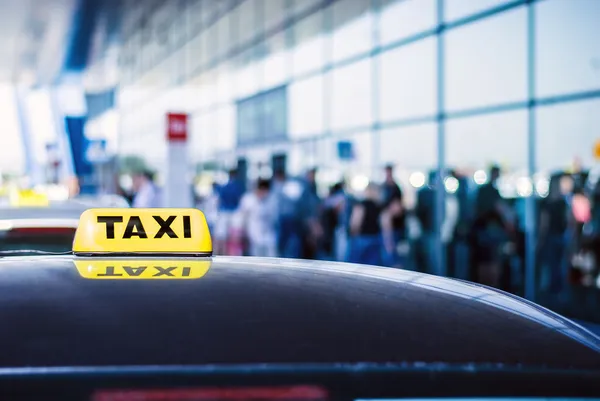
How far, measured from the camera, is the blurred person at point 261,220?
1484 cm

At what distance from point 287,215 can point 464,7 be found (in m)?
4.99

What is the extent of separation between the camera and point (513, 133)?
13.0 m

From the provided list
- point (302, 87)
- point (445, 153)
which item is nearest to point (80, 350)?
point (445, 153)

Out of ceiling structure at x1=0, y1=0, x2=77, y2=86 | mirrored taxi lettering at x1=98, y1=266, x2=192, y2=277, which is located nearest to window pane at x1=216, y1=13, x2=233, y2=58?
ceiling structure at x1=0, y1=0, x2=77, y2=86

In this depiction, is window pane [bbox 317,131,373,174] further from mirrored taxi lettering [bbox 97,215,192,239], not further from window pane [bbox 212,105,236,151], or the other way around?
mirrored taxi lettering [bbox 97,215,192,239]

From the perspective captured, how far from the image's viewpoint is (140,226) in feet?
8.36

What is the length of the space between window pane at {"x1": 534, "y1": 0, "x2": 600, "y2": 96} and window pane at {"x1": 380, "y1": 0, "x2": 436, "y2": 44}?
9.37 feet

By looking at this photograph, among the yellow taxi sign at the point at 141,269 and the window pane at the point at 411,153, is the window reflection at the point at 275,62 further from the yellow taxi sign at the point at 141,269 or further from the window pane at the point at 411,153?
the yellow taxi sign at the point at 141,269

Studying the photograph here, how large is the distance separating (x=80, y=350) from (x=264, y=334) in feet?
0.93

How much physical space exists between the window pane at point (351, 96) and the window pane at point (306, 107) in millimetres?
611

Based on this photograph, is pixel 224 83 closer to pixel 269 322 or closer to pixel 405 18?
pixel 405 18

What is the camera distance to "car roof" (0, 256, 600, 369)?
5.06 feet

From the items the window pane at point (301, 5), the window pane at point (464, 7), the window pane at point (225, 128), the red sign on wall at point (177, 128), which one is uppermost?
the window pane at point (301, 5)

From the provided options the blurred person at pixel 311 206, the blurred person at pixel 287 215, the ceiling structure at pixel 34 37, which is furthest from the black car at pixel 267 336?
the ceiling structure at pixel 34 37
